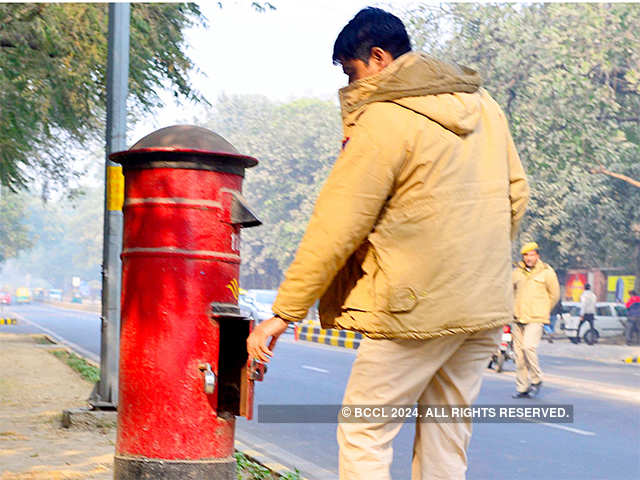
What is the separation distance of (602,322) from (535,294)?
64.7 ft

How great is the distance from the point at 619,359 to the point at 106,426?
1713 cm

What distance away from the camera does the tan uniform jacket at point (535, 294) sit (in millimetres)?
12352

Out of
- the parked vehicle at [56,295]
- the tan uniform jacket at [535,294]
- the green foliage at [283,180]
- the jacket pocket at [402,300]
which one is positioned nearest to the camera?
the jacket pocket at [402,300]

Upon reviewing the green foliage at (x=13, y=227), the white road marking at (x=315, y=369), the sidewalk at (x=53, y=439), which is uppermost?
the green foliage at (x=13, y=227)

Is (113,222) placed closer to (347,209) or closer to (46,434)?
(46,434)

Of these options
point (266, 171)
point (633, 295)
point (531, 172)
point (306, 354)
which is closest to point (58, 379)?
point (306, 354)

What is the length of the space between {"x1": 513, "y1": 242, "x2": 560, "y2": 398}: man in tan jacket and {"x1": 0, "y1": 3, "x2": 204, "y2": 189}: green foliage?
5304mm

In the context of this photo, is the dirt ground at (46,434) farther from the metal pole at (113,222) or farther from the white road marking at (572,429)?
the white road marking at (572,429)

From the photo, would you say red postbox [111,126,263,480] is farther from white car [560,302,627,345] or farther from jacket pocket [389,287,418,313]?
white car [560,302,627,345]

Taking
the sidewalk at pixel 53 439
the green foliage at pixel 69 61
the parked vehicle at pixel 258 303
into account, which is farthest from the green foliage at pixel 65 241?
the sidewalk at pixel 53 439

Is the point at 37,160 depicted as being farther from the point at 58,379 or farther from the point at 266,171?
the point at 266,171

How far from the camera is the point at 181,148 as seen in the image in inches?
192

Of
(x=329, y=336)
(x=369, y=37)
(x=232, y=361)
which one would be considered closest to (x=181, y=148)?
(x=232, y=361)

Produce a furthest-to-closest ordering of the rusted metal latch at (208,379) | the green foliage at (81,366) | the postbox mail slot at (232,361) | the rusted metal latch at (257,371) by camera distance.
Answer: the green foliage at (81,366) < the postbox mail slot at (232,361) < the rusted metal latch at (208,379) < the rusted metal latch at (257,371)
